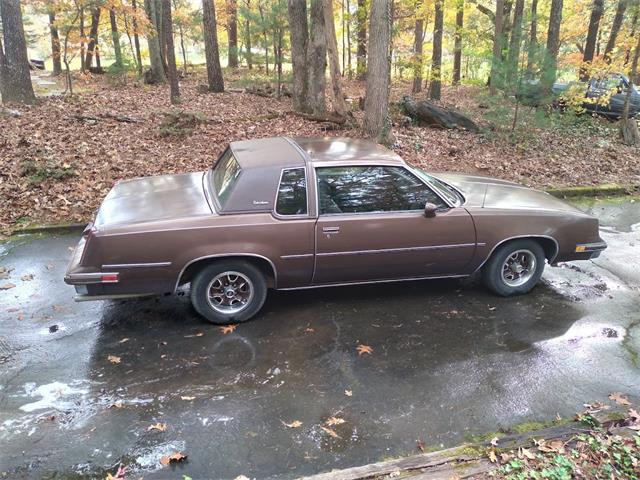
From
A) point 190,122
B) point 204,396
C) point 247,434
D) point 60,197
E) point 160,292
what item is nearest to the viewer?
point 247,434

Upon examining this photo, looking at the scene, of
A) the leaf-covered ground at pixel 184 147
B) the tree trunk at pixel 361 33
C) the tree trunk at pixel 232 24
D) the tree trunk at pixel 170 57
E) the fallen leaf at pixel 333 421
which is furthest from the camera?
the tree trunk at pixel 232 24

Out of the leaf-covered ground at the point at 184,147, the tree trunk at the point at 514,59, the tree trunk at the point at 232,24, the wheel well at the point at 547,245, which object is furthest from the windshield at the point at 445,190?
the tree trunk at the point at 232,24

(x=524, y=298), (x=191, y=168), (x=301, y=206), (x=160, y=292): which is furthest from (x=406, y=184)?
(x=191, y=168)

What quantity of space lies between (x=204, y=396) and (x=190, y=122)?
7675mm

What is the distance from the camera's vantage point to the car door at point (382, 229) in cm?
472

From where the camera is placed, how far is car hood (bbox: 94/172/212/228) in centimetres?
447

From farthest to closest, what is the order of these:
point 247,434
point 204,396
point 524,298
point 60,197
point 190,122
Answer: point 190,122 < point 60,197 < point 524,298 < point 204,396 < point 247,434

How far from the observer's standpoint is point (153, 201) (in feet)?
15.7

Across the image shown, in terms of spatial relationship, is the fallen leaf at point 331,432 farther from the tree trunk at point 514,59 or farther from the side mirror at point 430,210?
the tree trunk at point 514,59

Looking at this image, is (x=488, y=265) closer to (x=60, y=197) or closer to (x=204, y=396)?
(x=204, y=396)

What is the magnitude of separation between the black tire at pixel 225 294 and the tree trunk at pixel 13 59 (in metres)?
9.52

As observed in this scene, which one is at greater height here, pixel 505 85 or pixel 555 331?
pixel 505 85

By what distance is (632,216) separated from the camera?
27.5ft

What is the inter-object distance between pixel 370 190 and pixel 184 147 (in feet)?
18.4
